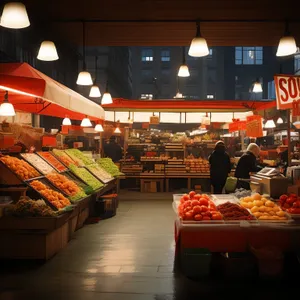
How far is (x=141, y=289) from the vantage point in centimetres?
546

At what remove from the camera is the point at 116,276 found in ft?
19.8

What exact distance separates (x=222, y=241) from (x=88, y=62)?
35890 millimetres

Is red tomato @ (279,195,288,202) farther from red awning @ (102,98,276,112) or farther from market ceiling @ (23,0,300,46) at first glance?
red awning @ (102,98,276,112)

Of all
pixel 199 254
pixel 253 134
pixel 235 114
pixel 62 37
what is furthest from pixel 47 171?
pixel 235 114

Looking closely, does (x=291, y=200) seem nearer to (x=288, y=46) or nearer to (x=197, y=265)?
(x=197, y=265)

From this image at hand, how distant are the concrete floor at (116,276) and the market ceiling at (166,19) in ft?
14.6

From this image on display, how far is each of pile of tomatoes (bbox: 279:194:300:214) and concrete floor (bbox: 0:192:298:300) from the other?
1320 millimetres

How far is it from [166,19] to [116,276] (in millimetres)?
4890

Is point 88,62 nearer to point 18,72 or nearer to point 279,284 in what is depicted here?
point 18,72

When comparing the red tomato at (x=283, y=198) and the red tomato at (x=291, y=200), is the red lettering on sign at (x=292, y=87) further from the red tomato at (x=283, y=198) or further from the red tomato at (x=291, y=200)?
the red tomato at (x=291, y=200)

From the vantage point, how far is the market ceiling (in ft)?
23.4

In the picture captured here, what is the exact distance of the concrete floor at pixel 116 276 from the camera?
530cm

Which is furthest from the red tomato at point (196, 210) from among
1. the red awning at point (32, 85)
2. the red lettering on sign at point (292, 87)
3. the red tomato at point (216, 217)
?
the red lettering on sign at point (292, 87)

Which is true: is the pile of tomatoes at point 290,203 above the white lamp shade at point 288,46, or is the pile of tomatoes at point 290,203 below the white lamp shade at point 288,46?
below
